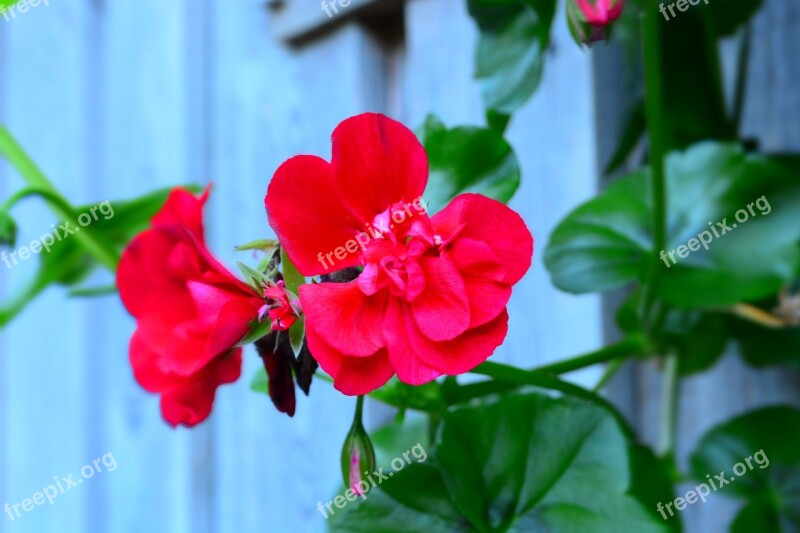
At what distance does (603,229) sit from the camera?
50 cm

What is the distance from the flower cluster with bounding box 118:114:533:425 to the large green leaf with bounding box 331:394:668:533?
0.10 metres

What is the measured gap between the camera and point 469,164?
40cm

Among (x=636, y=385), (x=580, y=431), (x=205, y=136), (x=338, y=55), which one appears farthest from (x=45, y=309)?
(x=580, y=431)

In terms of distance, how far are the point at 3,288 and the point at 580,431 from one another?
3.23 ft

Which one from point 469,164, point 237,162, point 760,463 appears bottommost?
point 760,463

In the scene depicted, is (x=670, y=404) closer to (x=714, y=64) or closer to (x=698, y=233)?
(x=698, y=233)

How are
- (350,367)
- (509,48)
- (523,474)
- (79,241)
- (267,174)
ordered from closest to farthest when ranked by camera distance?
(350,367)
(523,474)
(509,48)
(79,241)
(267,174)

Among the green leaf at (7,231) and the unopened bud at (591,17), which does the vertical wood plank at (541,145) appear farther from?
the green leaf at (7,231)

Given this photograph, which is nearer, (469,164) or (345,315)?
(345,315)

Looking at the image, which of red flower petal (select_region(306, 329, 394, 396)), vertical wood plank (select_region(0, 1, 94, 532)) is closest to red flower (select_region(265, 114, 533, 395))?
red flower petal (select_region(306, 329, 394, 396))

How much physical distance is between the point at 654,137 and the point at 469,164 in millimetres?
106

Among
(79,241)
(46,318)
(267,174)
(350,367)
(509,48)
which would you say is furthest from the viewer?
(46,318)

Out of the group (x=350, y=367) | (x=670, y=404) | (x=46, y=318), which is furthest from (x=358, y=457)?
(x=46, y=318)

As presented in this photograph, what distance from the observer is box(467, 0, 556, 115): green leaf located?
0.45 meters
